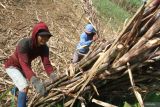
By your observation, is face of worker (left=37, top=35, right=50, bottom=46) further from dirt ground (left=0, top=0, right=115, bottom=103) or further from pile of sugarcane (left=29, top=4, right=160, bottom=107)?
dirt ground (left=0, top=0, right=115, bottom=103)

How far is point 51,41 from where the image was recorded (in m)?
7.26

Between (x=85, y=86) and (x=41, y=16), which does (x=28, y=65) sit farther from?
(x=41, y=16)

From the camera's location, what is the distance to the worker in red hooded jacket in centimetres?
403

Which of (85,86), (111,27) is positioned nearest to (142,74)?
(85,86)

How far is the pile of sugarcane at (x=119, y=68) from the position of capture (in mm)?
3629

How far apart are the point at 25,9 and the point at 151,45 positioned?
5016mm

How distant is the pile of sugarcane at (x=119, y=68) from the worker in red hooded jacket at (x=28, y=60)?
0.25 m

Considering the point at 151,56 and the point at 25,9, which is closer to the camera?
the point at 151,56

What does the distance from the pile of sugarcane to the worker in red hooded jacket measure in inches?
9.9

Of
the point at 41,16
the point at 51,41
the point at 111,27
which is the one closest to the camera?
the point at 51,41

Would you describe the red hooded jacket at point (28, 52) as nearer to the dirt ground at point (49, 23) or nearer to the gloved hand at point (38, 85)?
the gloved hand at point (38, 85)

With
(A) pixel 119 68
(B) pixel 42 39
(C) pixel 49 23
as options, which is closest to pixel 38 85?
(B) pixel 42 39

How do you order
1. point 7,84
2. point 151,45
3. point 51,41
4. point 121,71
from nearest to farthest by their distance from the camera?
point 151,45, point 121,71, point 7,84, point 51,41

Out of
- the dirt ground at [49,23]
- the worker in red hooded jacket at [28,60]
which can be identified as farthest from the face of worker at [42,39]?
the dirt ground at [49,23]
